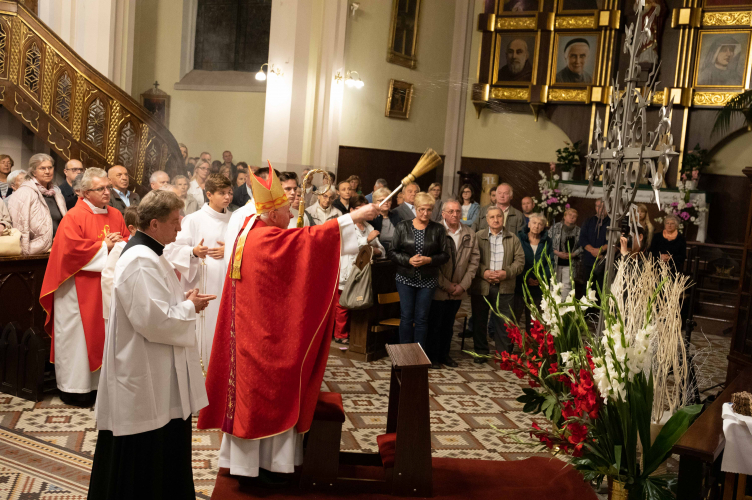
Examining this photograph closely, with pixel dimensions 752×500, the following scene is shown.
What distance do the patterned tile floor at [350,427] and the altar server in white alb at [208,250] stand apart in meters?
0.92

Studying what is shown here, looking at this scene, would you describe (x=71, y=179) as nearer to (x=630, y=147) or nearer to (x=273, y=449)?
(x=273, y=449)

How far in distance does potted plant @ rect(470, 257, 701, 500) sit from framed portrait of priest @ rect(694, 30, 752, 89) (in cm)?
1076

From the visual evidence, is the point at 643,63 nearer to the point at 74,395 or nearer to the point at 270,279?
the point at 270,279

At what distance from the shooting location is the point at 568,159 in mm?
13594

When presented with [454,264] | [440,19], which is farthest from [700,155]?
[454,264]

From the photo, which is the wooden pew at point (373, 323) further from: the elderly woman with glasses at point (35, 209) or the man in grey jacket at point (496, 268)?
the elderly woman with glasses at point (35, 209)

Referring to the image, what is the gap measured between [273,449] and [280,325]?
658 mm

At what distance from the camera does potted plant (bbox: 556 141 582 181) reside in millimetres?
13562

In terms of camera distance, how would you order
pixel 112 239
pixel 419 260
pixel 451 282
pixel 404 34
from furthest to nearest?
pixel 404 34 → pixel 451 282 → pixel 419 260 → pixel 112 239

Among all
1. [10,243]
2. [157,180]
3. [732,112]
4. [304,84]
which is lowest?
[10,243]

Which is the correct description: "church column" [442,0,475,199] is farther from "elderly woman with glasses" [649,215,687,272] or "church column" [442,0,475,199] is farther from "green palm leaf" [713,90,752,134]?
"elderly woman with glasses" [649,215,687,272]

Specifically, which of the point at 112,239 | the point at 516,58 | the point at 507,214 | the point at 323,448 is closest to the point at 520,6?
the point at 516,58

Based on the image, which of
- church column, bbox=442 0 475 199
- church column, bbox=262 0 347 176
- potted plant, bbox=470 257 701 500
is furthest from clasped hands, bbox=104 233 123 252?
church column, bbox=442 0 475 199

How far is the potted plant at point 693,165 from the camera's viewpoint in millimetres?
12570
